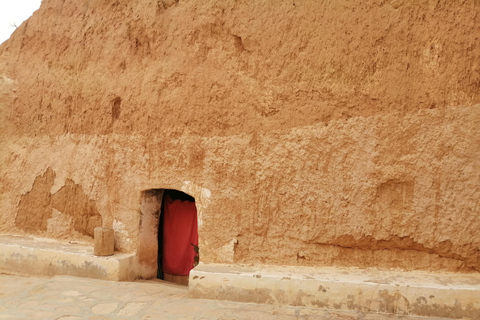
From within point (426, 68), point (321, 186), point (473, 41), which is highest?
point (473, 41)

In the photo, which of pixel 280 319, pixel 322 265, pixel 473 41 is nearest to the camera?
pixel 280 319

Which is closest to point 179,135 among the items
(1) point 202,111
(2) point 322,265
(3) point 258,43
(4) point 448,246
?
(1) point 202,111

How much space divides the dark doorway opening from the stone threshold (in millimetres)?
668

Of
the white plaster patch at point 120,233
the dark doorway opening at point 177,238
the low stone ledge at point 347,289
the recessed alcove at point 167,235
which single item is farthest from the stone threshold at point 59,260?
the low stone ledge at point 347,289

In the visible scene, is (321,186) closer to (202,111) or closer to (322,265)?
(322,265)

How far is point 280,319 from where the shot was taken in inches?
124

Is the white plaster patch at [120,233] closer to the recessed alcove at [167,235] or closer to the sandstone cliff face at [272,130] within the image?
the sandstone cliff face at [272,130]

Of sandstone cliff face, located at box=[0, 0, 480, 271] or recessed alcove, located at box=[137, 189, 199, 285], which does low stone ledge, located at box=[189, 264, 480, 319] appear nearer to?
sandstone cliff face, located at box=[0, 0, 480, 271]

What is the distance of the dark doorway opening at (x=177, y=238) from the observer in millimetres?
5090

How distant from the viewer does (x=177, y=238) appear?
17.0 ft

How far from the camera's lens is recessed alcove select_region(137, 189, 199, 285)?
484 cm

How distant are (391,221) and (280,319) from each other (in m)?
1.35

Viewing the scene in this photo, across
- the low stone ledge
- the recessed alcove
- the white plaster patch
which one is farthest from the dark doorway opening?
the low stone ledge

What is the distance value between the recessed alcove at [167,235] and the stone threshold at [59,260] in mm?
311
